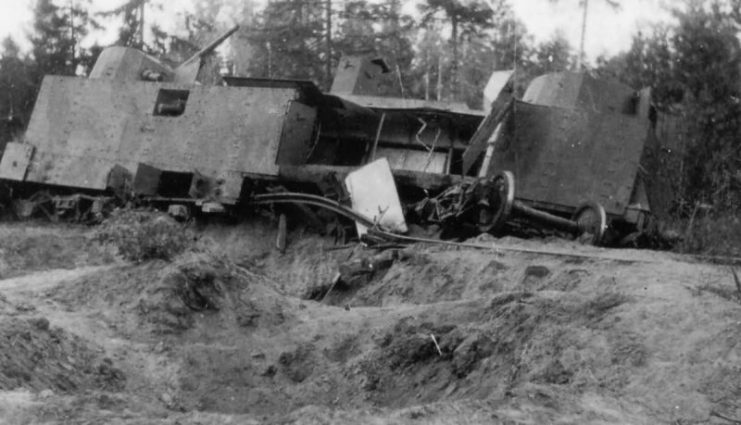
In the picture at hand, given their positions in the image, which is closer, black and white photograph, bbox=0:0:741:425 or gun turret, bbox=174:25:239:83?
black and white photograph, bbox=0:0:741:425

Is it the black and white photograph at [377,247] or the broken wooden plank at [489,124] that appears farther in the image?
the broken wooden plank at [489,124]

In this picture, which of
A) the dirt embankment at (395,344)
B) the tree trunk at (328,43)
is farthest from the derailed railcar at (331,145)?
the tree trunk at (328,43)

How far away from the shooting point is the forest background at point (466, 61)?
16281 millimetres

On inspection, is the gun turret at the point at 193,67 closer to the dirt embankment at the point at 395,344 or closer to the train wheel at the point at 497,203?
the dirt embankment at the point at 395,344

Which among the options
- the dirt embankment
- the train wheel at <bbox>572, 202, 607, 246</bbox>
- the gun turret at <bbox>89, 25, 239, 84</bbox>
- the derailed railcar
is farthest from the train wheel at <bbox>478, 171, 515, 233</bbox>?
the gun turret at <bbox>89, 25, 239, 84</bbox>

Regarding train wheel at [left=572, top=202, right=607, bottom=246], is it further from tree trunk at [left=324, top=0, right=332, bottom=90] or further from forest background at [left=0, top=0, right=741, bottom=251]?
tree trunk at [left=324, top=0, right=332, bottom=90]

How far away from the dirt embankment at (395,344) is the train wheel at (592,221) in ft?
3.49

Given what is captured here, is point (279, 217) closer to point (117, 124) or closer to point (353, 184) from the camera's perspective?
point (353, 184)

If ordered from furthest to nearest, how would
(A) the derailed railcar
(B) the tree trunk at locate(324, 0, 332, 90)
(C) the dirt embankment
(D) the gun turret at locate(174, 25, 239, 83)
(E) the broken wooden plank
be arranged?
(B) the tree trunk at locate(324, 0, 332, 90) → (D) the gun turret at locate(174, 25, 239, 83) → (A) the derailed railcar → (E) the broken wooden plank → (C) the dirt embankment

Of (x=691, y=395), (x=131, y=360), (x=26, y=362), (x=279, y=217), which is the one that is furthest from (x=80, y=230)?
(x=691, y=395)

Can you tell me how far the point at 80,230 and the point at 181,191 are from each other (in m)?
1.64

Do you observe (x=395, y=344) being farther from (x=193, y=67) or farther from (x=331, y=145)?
(x=193, y=67)

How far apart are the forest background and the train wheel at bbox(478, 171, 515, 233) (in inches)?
107

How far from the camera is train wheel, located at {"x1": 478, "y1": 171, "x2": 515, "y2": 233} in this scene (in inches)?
379
